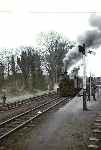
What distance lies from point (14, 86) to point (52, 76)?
45.0ft

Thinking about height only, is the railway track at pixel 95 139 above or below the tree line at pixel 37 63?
below

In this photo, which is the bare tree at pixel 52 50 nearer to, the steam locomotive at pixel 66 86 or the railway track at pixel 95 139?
the steam locomotive at pixel 66 86

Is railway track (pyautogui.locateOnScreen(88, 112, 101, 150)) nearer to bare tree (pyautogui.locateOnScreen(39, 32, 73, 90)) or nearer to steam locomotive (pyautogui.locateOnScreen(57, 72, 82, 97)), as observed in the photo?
steam locomotive (pyautogui.locateOnScreen(57, 72, 82, 97))

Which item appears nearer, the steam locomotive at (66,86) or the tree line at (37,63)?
the steam locomotive at (66,86)

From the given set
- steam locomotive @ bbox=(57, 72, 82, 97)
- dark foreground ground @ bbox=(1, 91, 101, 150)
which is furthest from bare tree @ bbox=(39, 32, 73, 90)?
dark foreground ground @ bbox=(1, 91, 101, 150)

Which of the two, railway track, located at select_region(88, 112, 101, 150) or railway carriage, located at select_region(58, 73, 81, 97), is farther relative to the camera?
railway carriage, located at select_region(58, 73, 81, 97)

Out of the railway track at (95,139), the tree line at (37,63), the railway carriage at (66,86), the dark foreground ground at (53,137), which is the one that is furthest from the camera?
the tree line at (37,63)

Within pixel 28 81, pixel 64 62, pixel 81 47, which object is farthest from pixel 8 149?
pixel 28 81

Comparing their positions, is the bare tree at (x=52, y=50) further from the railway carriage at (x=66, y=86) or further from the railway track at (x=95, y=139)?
the railway track at (x=95, y=139)

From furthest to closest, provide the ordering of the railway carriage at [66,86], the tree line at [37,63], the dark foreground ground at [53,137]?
Result: the tree line at [37,63] < the railway carriage at [66,86] < the dark foreground ground at [53,137]

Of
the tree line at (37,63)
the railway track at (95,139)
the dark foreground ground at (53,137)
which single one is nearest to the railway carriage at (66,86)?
the tree line at (37,63)

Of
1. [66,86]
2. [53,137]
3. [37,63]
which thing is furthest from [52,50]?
[53,137]

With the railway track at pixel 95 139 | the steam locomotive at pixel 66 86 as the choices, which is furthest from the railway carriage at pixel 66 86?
the railway track at pixel 95 139

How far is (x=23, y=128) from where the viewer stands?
45.2 feet
